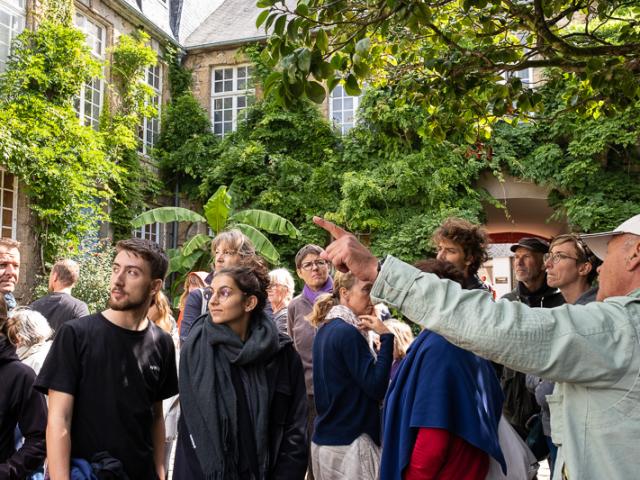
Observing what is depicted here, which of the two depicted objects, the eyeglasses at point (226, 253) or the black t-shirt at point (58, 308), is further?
the black t-shirt at point (58, 308)

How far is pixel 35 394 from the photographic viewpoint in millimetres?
2938

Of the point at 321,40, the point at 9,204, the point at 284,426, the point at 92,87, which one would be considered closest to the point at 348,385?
the point at 284,426

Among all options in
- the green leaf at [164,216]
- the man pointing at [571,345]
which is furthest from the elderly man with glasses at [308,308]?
the green leaf at [164,216]

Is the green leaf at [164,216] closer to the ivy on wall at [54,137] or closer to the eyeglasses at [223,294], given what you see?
the ivy on wall at [54,137]

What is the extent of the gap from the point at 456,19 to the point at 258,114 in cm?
1149

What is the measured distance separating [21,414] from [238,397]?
103 centimetres

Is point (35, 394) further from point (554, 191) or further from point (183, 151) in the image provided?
point (183, 151)

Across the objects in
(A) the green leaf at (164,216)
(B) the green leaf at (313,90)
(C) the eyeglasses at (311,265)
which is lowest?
(C) the eyeglasses at (311,265)

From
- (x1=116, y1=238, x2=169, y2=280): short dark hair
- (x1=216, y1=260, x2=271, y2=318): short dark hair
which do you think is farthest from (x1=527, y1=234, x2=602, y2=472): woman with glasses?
(x1=116, y1=238, x2=169, y2=280): short dark hair

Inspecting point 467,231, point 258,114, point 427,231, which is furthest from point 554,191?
point 467,231

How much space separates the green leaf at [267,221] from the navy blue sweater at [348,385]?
1075 cm

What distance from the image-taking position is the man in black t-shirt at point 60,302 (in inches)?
206

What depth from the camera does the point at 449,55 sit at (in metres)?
4.75

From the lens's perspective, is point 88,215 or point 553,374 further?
point 88,215
